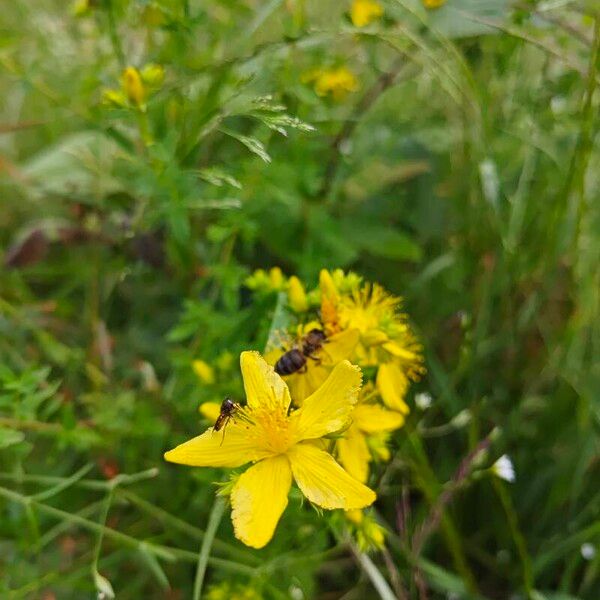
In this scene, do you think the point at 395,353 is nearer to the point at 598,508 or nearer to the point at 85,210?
the point at 598,508

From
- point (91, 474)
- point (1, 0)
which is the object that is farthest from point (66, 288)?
point (1, 0)

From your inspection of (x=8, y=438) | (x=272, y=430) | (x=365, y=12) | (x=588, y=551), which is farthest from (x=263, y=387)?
(x=365, y=12)

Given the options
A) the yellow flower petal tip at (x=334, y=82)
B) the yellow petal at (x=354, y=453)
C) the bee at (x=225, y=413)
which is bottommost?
the yellow petal at (x=354, y=453)

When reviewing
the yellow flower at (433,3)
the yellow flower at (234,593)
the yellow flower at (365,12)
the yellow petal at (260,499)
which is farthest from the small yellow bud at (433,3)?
the yellow flower at (234,593)

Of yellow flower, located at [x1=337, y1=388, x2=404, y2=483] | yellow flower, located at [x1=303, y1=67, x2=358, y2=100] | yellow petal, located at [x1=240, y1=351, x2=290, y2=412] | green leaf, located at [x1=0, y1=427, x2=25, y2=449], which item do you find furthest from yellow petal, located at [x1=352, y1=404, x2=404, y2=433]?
yellow flower, located at [x1=303, y1=67, x2=358, y2=100]

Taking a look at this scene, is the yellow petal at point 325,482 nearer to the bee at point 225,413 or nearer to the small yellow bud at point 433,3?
the bee at point 225,413

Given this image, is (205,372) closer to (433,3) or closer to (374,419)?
(374,419)
